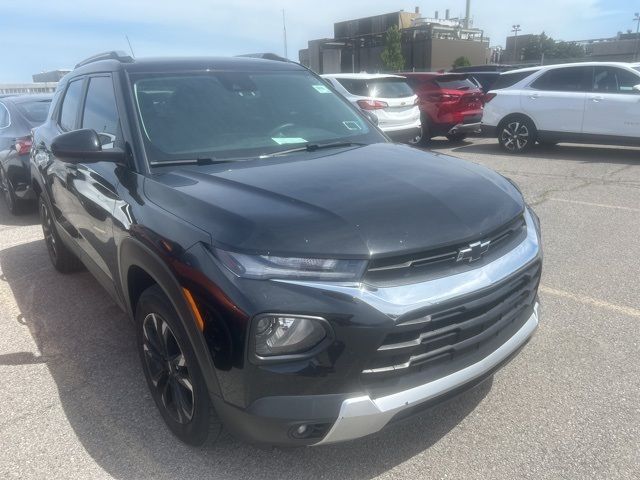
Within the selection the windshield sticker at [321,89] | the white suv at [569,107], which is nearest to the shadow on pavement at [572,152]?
the white suv at [569,107]

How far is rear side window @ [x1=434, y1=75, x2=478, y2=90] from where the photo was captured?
39.0 ft

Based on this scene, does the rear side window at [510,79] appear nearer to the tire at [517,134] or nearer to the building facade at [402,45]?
the tire at [517,134]

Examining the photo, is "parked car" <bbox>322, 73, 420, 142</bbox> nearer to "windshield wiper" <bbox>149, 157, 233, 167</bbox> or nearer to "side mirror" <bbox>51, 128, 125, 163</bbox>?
"windshield wiper" <bbox>149, 157, 233, 167</bbox>

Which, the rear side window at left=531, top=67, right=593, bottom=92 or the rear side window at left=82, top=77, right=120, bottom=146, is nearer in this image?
the rear side window at left=82, top=77, right=120, bottom=146

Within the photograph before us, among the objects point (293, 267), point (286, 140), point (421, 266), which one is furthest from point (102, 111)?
point (421, 266)

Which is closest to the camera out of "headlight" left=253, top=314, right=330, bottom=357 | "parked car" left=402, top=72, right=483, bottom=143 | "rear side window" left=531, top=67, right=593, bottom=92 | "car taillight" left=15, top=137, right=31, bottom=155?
"headlight" left=253, top=314, right=330, bottom=357

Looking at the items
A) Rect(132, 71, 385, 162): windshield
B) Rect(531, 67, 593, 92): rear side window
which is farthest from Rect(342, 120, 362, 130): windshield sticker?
Rect(531, 67, 593, 92): rear side window

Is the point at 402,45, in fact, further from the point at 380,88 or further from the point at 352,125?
the point at 352,125

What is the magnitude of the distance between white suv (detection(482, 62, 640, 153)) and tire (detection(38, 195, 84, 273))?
8.57 meters

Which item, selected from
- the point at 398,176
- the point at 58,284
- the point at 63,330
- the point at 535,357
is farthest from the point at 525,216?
→ the point at 58,284

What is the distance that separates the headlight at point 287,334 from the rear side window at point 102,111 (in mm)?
1684

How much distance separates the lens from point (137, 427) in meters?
2.77

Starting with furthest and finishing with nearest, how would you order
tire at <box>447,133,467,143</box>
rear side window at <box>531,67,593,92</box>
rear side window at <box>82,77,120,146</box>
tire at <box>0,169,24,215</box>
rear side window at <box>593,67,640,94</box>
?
tire at <box>447,133,467,143</box>, rear side window at <box>531,67,593,92</box>, rear side window at <box>593,67,640,94</box>, tire at <box>0,169,24,215</box>, rear side window at <box>82,77,120,146</box>

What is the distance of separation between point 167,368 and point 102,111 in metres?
1.76
